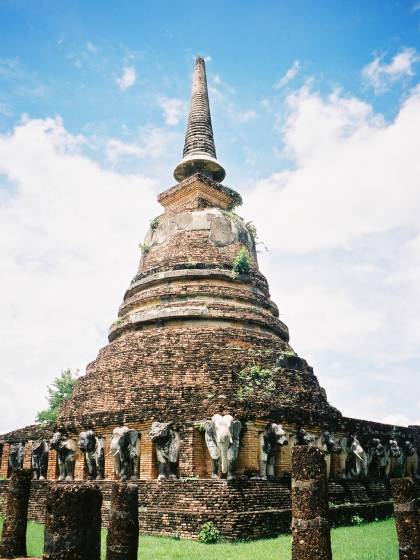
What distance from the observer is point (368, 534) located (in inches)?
391

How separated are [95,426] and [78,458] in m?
1.15

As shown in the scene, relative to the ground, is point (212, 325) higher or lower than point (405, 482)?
higher

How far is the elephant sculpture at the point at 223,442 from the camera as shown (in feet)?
34.8

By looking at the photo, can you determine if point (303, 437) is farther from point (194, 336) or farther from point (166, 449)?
point (194, 336)

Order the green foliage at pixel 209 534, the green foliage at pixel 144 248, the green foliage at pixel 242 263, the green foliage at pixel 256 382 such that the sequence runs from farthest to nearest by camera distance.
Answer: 1. the green foliage at pixel 144 248
2. the green foliage at pixel 242 263
3. the green foliage at pixel 256 382
4. the green foliage at pixel 209 534

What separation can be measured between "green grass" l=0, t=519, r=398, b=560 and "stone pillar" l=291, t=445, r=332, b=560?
1.77 m

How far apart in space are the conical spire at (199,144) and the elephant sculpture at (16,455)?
38.9 ft

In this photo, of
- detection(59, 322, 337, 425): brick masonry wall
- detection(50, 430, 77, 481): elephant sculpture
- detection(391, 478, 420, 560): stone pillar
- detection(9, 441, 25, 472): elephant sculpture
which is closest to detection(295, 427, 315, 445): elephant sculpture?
detection(59, 322, 337, 425): brick masonry wall

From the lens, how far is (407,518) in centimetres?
668

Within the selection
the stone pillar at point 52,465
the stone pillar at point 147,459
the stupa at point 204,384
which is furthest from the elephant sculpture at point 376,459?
the stone pillar at point 52,465

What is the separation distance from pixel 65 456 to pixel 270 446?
5204 millimetres

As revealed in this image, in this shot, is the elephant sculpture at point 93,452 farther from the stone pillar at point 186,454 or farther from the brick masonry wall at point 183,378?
the stone pillar at point 186,454

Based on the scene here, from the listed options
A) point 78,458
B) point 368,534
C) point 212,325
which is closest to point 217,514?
point 368,534

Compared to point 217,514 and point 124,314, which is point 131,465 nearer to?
point 217,514
